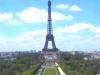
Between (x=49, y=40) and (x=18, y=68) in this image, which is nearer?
(x=18, y=68)

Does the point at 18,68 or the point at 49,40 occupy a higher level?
the point at 49,40

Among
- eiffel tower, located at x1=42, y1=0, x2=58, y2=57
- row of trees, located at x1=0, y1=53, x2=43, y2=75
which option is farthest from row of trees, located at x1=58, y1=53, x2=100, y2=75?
Result: eiffel tower, located at x1=42, y1=0, x2=58, y2=57

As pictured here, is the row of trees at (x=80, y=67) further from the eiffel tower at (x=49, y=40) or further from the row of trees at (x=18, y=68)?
the eiffel tower at (x=49, y=40)

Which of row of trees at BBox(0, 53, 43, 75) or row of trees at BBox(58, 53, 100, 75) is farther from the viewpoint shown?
row of trees at BBox(0, 53, 43, 75)

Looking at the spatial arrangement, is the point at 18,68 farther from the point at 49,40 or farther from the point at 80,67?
the point at 49,40

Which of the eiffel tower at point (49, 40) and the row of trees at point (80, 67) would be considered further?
the eiffel tower at point (49, 40)

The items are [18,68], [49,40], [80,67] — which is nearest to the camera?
[18,68]

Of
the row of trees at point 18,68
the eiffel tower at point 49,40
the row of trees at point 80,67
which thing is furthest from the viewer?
the eiffel tower at point 49,40

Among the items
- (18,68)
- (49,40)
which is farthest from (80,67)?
(49,40)

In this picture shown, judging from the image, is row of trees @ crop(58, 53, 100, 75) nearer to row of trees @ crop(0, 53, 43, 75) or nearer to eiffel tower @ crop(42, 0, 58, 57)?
row of trees @ crop(0, 53, 43, 75)

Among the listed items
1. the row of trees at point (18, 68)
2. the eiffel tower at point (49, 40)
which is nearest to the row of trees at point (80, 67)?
the row of trees at point (18, 68)

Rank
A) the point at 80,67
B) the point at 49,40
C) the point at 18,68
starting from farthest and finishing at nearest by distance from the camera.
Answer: the point at 49,40, the point at 80,67, the point at 18,68
